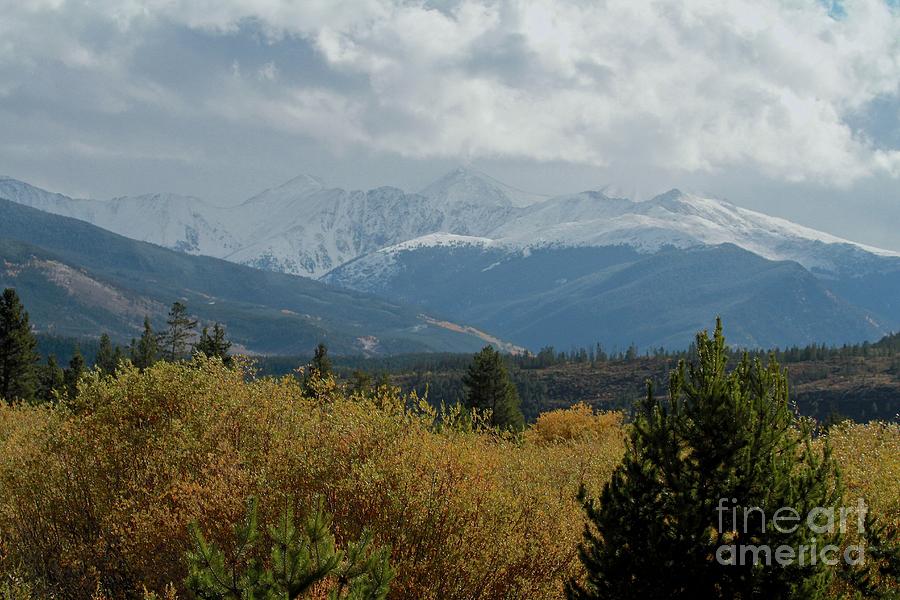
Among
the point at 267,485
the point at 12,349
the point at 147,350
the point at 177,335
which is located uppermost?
the point at 177,335

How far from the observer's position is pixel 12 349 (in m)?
101

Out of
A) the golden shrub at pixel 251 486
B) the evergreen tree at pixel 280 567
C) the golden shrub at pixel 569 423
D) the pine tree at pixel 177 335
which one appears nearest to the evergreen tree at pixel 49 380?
the pine tree at pixel 177 335

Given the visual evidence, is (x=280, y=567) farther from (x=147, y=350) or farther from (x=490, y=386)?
(x=147, y=350)

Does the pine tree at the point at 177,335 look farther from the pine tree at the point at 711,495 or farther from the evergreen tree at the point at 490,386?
the pine tree at the point at 711,495

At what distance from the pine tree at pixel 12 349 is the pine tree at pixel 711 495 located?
93351 millimetres

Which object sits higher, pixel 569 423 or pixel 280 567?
pixel 280 567

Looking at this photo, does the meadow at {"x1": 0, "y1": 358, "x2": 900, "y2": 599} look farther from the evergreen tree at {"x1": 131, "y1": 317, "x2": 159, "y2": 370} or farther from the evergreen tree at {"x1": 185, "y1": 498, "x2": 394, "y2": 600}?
the evergreen tree at {"x1": 131, "y1": 317, "x2": 159, "y2": 370}

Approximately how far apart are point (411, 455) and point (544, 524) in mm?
5527

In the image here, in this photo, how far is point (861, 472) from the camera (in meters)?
31.6

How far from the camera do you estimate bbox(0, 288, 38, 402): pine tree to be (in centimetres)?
10038

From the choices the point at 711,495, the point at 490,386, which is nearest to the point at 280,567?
the point at 711,495

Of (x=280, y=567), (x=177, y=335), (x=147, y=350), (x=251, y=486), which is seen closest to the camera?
(x=280, y=567)

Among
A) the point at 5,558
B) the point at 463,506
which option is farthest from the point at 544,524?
the point at 5,558

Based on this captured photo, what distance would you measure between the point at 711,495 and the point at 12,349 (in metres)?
97.9
